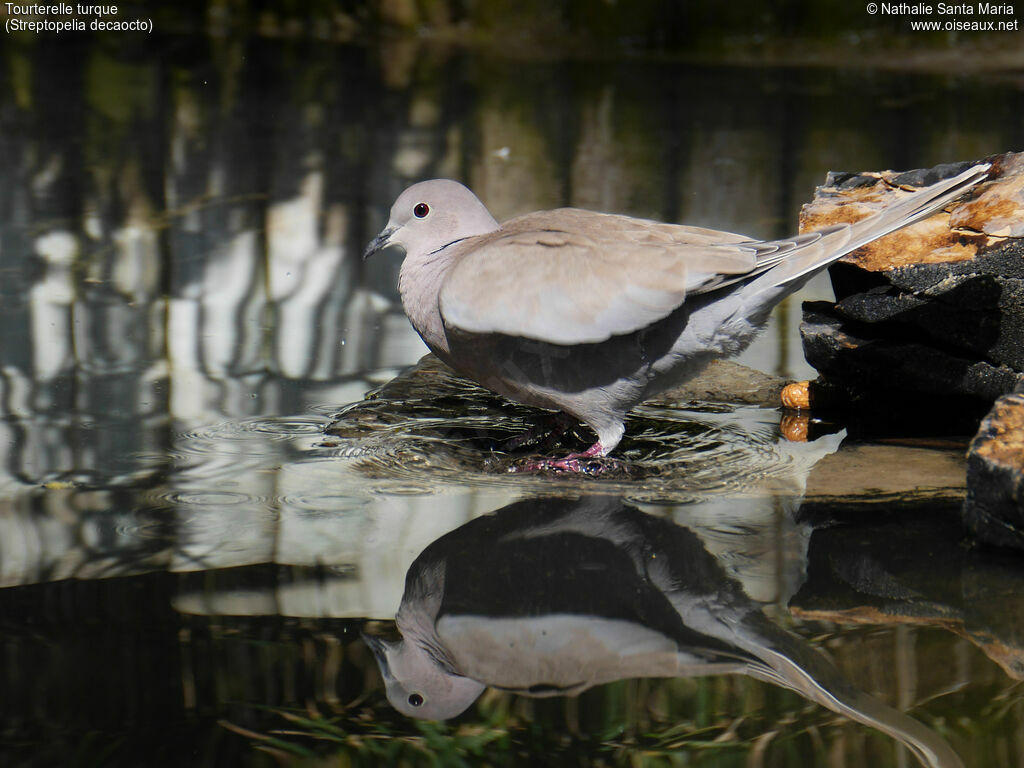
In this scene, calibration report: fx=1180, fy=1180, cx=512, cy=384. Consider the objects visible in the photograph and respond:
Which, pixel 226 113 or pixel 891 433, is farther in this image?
pixel 226 113

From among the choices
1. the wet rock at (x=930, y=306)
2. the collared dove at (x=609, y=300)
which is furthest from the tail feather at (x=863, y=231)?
the wet rock at (x=930, y=306)

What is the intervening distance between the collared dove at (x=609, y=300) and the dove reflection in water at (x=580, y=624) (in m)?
0.48

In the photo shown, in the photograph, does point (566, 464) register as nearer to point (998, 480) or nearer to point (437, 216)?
point (437, 216)

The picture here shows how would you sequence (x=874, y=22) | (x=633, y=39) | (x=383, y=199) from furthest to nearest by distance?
(x=633, y=39) → (x=874, y=22) → (x=383, y=199)

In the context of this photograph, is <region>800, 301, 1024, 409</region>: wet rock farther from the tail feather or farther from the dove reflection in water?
the dove reflection in water

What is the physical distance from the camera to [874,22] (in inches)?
442

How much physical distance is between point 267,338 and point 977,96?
7012 millimetres

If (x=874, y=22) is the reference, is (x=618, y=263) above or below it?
below

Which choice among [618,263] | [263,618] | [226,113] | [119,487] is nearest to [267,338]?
[119,487]

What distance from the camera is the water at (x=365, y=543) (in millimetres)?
2107

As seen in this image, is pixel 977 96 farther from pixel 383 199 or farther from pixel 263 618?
pixel 263 618

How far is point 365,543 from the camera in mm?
2760

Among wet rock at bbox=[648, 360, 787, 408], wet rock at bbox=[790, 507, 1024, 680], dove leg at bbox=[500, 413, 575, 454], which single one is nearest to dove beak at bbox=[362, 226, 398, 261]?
dove leg at bbox=[500, 413, 575, 454]

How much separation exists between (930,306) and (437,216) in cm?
150
